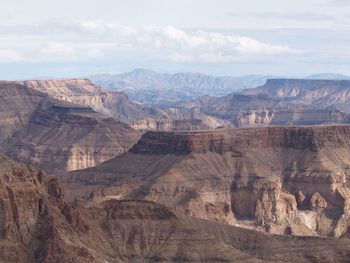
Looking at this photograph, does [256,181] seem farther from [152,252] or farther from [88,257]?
[88,257]

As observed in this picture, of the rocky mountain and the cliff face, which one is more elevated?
the rocky mountain

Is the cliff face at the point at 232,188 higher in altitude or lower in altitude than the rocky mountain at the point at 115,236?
lower

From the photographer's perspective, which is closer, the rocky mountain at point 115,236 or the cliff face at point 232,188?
the rocky mountain at point 115,236

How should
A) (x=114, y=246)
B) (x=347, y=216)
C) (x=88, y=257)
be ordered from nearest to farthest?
(x=88, y=257)
(x=114, y=246)
(x=347, y=216)

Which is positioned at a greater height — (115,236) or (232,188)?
(115,236)

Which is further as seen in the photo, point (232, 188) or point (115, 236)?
point (232, 188)

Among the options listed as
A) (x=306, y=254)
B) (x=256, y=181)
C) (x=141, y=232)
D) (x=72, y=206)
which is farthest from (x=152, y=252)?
(x=256, y=181)

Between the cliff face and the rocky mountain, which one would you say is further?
the cliff face

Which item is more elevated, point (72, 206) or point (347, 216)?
point (72, 206)
